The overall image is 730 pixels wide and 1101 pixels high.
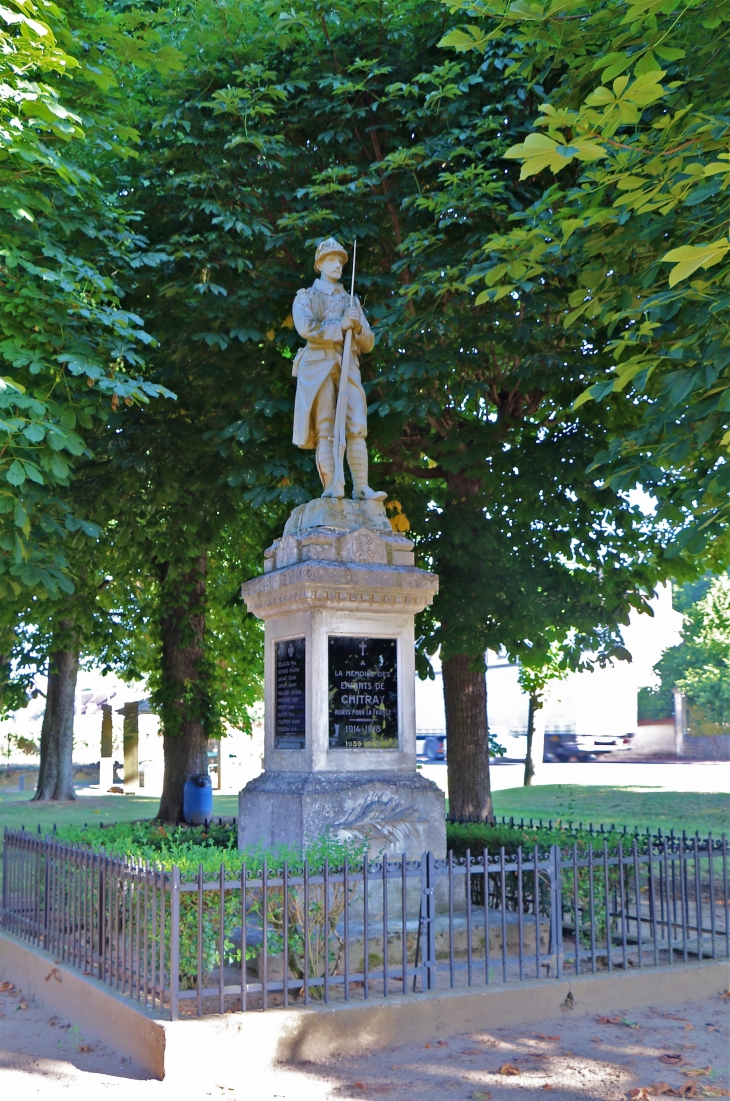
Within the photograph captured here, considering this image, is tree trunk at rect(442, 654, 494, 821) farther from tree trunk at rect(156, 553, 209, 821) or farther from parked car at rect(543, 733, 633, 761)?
parked car at rect(543, 733, 633, 761)

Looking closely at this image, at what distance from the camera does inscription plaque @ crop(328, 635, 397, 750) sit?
9031mm

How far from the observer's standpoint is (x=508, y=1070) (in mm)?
6070

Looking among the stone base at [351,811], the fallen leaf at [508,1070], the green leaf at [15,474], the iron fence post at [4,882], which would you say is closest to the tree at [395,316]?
the green leaf at [15,474]

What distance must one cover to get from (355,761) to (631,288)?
463cm

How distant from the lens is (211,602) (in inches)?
794

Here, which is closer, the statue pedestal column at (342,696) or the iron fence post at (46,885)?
the iron fence post at (46,885)

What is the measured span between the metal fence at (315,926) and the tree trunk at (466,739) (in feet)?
12.6

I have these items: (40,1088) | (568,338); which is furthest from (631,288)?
(40,1088)

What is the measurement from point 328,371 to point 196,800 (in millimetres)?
10654

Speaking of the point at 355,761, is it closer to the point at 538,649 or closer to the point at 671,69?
the point at 538,649

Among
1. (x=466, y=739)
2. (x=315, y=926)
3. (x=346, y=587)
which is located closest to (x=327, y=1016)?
(x=315, y=926)

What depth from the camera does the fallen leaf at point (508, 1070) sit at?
6051mm

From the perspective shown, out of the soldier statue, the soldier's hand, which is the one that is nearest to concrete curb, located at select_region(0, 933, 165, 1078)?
the soldier statue

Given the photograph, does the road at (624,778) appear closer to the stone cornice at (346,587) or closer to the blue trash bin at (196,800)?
→ the blue trash bin at (196,800)
